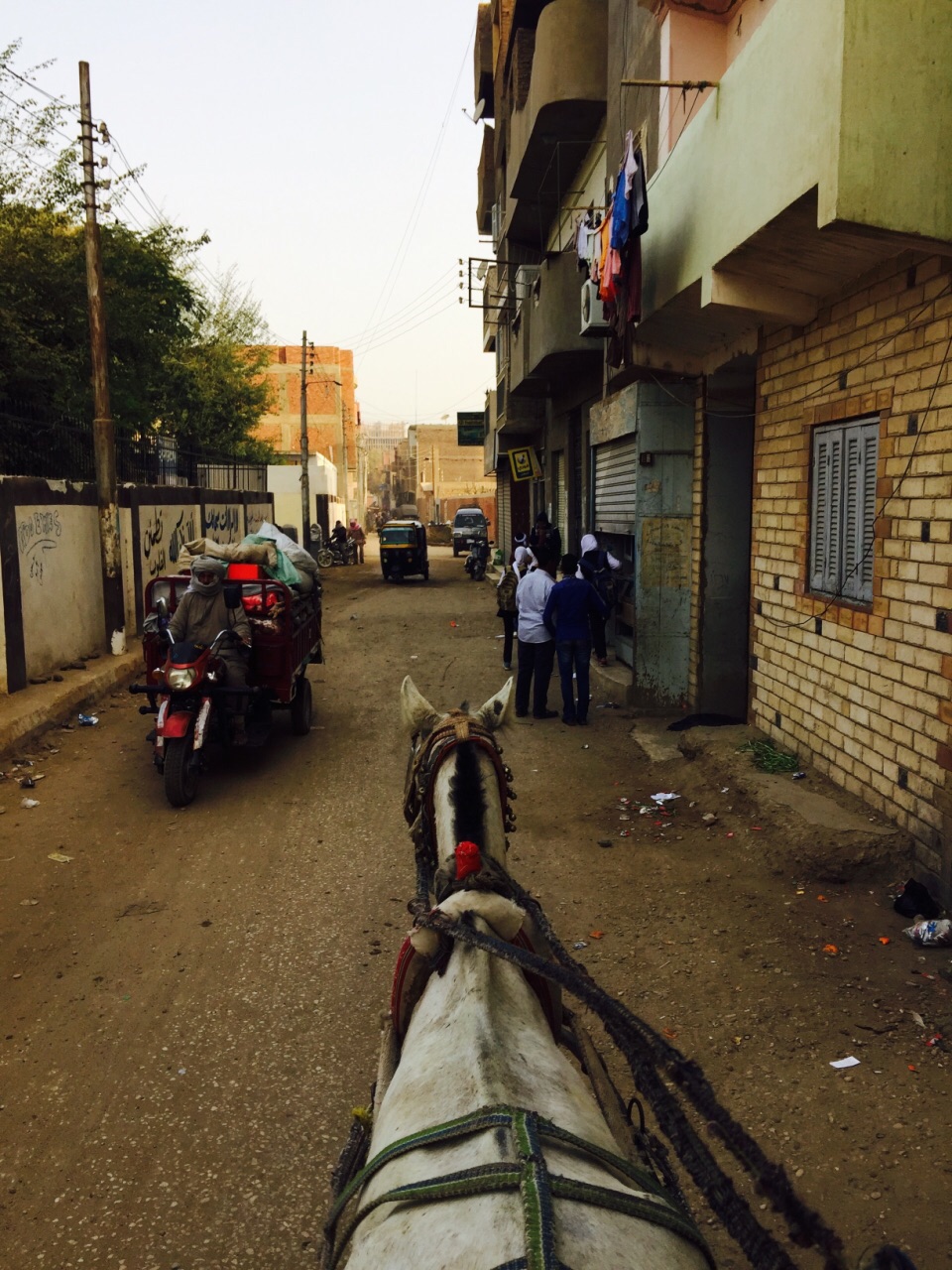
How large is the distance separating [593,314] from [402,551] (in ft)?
60.3

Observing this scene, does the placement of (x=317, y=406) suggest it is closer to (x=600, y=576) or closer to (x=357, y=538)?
(x=357, y=538)

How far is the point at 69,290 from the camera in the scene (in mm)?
15922

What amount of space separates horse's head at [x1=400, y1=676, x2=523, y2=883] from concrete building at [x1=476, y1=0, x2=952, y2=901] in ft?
10.1

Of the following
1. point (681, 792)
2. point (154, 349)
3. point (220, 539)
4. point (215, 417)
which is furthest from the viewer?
point (215, 417)

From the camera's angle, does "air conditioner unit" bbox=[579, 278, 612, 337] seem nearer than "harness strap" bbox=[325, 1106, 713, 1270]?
No

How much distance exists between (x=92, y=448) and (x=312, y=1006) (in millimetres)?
10946

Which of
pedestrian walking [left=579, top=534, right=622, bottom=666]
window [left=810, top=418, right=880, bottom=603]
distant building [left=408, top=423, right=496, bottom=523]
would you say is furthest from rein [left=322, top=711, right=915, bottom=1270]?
distant building [left=408, top=423, right=496, bottom=523]

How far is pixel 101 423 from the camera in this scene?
41.2 ft

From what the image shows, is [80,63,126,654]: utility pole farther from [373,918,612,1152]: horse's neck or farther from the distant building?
the distant building

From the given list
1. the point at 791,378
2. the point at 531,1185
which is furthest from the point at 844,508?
the point at 531,1185

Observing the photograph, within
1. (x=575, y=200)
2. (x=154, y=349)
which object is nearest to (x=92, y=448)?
(x=154, y=349)

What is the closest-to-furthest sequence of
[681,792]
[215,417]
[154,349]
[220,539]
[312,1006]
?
[312,1006]
[681,792]
[154,349]
[220,539]
[215,417]

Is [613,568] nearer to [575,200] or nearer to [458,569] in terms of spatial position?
[575,200]

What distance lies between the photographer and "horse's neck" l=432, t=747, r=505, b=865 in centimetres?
284
